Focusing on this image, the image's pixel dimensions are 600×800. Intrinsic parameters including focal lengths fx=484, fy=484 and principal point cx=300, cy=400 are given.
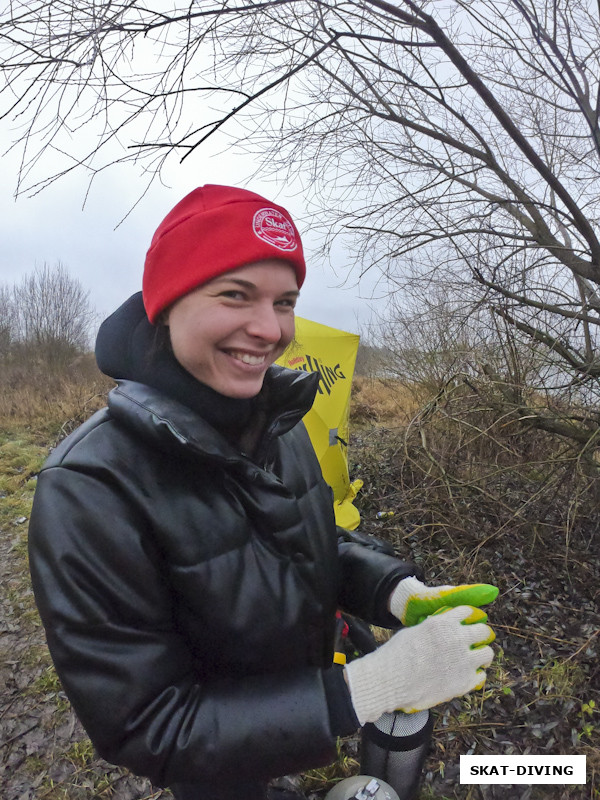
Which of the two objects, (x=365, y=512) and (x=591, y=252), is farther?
(x=365, y=512)

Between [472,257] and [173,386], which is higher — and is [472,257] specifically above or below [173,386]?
above

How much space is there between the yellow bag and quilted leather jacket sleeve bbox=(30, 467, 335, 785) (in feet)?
10.8

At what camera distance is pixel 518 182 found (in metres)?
3.98

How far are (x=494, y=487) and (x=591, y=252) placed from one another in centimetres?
207

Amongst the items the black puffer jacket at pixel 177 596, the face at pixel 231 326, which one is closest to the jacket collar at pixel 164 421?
the black puffer jacket at pixel 177 596

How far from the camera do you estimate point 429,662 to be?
48.6 inches

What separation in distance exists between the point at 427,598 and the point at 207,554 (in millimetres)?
717

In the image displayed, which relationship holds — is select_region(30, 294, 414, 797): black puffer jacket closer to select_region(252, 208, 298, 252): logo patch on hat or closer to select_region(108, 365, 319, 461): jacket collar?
select_region(108, 365, 319, 461): jacket collar

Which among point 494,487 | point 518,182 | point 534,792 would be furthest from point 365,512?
point 518,182

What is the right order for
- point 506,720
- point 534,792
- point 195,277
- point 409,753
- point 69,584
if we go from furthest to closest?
1. point 506,720
2. point 534,792
3. point 409,753
4. point 195,277
5. point 69,584

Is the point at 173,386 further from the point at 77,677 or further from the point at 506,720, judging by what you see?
the point at 506,720

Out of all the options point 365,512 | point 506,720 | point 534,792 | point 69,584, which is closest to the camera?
point 69,584

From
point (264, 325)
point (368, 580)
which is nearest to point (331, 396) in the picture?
point (368, 580)

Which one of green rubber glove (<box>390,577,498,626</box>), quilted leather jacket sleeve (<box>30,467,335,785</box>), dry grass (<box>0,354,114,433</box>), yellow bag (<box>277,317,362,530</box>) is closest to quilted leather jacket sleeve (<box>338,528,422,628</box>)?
green rubber glove (<box>390,577,498,626</box>)
